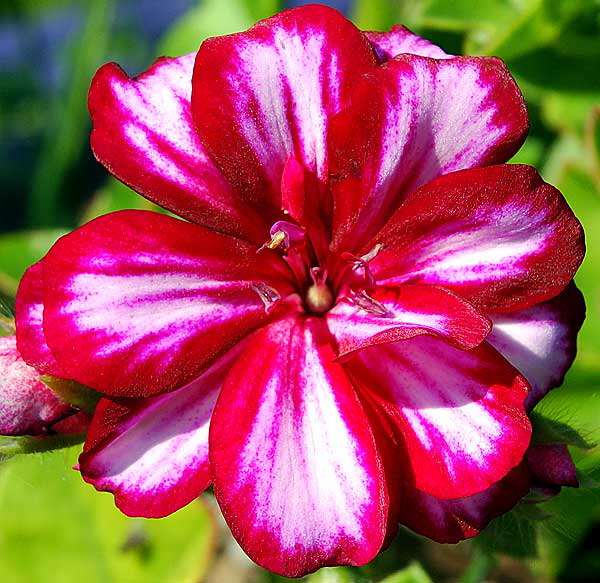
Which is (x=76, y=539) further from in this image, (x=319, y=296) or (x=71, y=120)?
(x=71, y=120)

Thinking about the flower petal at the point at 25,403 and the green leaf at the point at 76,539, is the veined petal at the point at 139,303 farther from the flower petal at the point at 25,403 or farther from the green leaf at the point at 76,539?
the green leaf at the point at 76,539

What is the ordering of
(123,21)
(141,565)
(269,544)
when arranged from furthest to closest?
(123,21)
(141,565)
(269,544)

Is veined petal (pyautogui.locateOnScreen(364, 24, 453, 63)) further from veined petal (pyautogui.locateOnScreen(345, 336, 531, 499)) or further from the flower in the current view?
the flower

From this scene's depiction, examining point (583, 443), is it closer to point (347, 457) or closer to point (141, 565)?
point (347, 457)

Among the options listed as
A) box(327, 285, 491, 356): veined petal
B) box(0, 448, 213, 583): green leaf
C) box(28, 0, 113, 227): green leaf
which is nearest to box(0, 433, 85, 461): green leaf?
box(327, 285, 491, 356): veined petal

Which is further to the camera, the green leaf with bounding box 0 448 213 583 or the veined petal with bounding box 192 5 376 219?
the green leaf with bounding box 0 448 213 583

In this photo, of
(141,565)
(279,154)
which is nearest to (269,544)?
(279,154)
